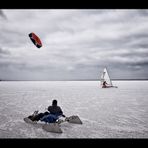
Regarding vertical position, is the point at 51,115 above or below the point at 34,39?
below

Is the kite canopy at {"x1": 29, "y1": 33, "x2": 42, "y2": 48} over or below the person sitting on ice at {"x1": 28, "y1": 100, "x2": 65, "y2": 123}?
over

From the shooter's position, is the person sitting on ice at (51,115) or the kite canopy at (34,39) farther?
the kite canopy at (34,39)

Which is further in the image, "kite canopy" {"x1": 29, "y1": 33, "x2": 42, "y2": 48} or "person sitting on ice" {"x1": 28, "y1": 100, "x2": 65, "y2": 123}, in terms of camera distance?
"kite canopy" {"x1": 29, "y1": 33, "x2": 42, "y2": 48}

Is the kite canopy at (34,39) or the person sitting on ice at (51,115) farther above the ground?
the kite canopy at (34,39)

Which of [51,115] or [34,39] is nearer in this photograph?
[51,115]
